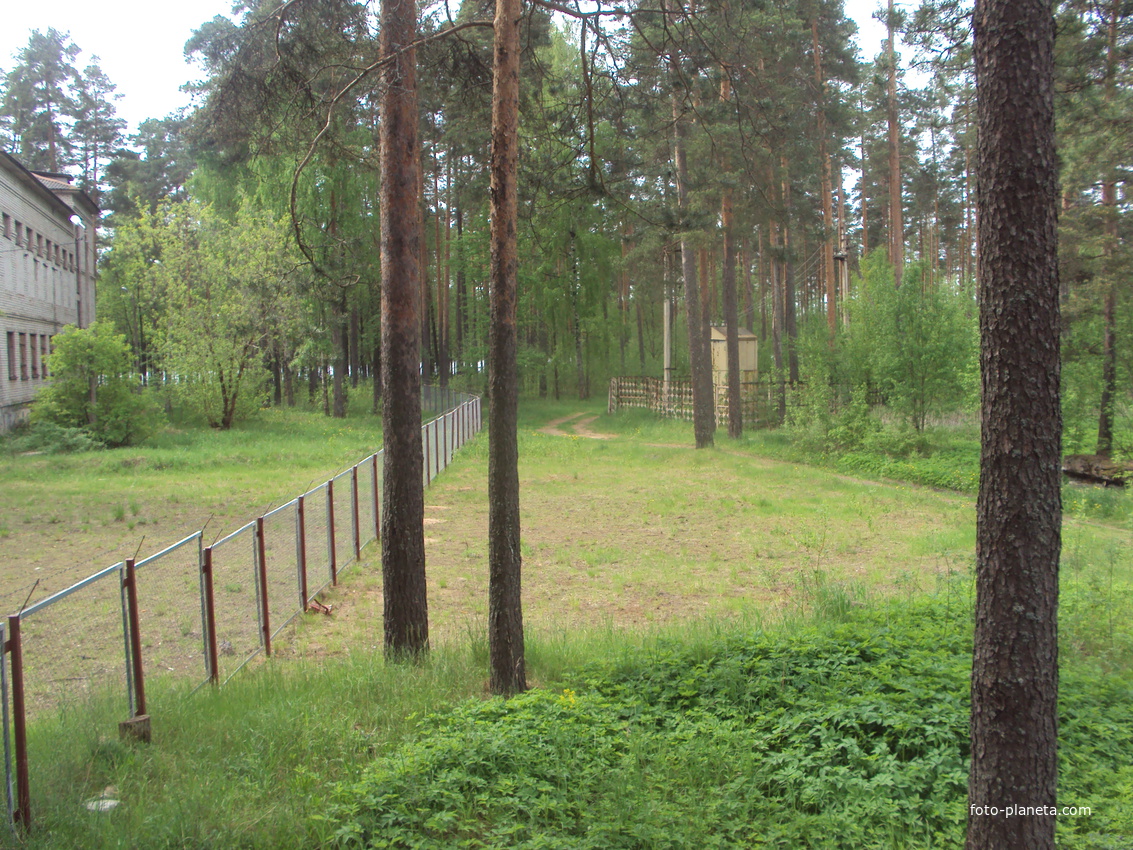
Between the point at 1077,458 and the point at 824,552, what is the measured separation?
11463mm

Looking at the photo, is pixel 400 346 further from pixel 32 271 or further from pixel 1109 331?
pixel 32 271

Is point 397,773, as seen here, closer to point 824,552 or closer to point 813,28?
point 824,552

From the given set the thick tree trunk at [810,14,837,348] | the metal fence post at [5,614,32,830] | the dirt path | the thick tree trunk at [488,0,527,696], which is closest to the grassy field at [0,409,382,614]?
the metal fence post at [5,614,32,830]

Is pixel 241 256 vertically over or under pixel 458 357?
over

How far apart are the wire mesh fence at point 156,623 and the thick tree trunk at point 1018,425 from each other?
14.2ft

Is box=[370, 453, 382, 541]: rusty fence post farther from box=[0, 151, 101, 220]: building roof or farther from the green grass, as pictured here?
box=[0, 151, 101, 220]: building roof

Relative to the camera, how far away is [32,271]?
35688mm

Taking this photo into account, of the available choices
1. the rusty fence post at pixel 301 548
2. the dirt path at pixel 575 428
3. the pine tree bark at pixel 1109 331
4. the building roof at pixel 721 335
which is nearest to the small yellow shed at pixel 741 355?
the building roof at pixel 721 335

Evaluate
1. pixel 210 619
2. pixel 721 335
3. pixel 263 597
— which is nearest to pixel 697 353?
pixel 721 335

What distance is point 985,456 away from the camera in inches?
136

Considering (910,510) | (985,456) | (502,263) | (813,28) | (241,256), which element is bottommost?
(910,510)

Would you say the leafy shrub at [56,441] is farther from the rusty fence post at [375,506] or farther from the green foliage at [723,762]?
the green foliage at [723,762]

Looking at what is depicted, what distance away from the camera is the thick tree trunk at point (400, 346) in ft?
24.4

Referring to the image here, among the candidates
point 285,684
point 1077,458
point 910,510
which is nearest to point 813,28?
point 1077,458
